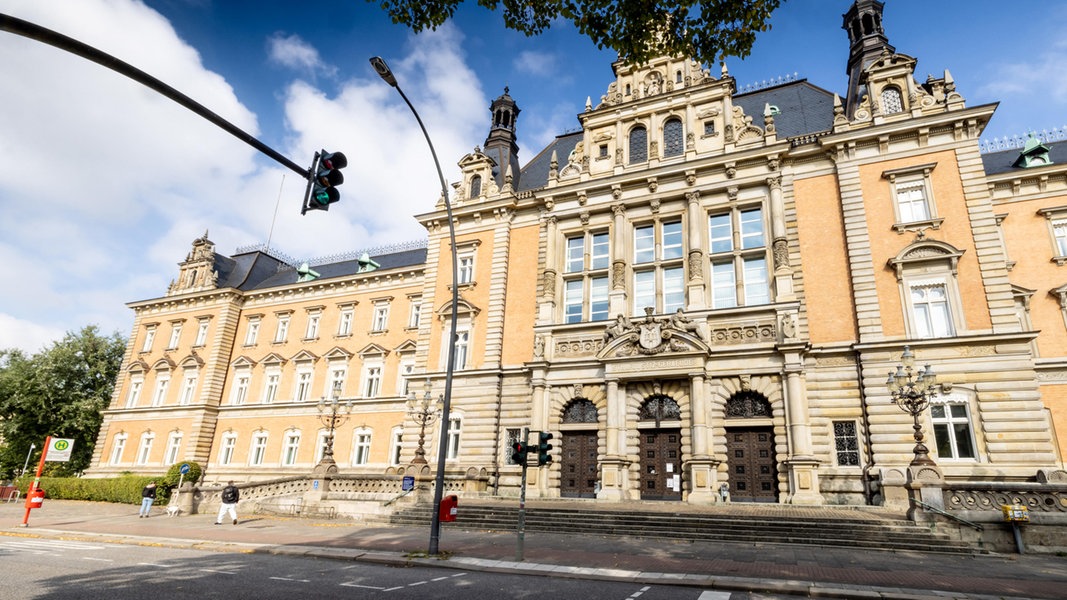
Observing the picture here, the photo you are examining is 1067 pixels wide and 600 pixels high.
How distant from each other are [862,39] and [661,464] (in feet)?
80.1

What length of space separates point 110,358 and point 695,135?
5377 cm

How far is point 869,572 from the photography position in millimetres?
12086

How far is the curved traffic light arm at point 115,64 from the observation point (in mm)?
5188

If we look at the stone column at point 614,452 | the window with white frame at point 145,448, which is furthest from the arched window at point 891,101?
the window with white frame at point 145,448

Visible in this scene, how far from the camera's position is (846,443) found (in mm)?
22219

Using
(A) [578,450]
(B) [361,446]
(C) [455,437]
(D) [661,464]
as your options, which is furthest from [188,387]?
(D) [661,464]

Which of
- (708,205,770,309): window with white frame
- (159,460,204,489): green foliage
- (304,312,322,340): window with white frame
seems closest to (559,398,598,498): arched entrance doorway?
(708,205,770,309): window with white frame

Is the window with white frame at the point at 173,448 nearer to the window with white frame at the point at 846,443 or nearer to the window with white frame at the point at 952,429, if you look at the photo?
the window with white frame at the point at 846,443

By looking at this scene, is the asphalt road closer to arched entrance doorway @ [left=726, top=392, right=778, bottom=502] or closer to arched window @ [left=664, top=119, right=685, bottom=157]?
arched entrance doorway @ [left=726, top=392, right=778, bottom=502]

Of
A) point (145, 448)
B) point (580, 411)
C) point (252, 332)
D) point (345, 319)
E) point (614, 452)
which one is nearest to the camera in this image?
point (614, 452)

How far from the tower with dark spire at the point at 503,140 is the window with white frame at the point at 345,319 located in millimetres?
15132

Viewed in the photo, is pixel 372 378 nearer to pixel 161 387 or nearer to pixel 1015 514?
pixel 161 387

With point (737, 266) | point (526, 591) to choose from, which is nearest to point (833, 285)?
point (737, 266)

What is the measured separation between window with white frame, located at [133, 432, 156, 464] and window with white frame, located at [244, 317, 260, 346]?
9.99m
